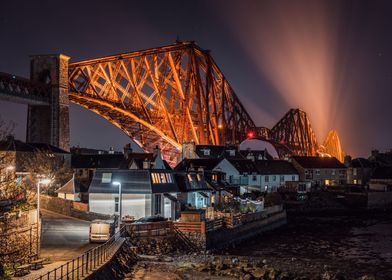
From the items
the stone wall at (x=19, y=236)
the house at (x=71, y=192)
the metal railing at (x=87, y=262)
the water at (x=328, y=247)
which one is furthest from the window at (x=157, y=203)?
the stone wall at (x=19, y=236)

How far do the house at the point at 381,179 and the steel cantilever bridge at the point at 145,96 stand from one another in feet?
105

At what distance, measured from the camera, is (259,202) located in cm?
6488

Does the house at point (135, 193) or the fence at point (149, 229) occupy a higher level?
the house at point (135, 193)

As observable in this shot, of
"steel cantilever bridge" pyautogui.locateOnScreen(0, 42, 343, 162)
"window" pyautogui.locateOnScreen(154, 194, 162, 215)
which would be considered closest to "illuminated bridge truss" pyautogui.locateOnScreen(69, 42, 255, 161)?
"steel cantilever bridge" pyautogui.locateOnScreen(0, 42, 343, 162)

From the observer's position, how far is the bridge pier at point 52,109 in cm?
7612

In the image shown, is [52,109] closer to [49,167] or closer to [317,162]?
[49,167]

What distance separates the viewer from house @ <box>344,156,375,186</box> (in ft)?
394

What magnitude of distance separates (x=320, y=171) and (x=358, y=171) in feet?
49.4

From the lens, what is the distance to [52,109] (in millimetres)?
76188

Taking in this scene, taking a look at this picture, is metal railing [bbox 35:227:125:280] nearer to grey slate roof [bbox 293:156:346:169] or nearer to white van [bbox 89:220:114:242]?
white van [bbox 89:220:114:242]

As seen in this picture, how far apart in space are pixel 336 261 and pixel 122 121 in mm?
66238

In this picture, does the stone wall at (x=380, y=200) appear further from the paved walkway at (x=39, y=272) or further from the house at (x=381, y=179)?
the paved walkway at (x=39, y=272)

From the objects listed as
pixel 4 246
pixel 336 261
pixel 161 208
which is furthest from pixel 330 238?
pixel 4 246

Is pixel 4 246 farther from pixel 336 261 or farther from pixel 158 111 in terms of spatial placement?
pixel 158 111
